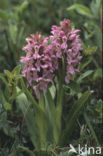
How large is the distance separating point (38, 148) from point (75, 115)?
30 centimetres

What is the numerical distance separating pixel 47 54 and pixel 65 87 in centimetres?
24

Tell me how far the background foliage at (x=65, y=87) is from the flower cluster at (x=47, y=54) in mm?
99

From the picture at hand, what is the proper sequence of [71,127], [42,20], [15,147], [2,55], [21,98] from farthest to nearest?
1. [42,20]
2. [2,55]
3. [21,98]
4. [71,127]
5. [15,147]

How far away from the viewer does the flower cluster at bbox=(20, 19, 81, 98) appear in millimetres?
1378

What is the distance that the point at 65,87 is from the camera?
152cm

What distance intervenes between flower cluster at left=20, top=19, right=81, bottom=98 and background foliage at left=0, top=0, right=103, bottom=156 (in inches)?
3.9

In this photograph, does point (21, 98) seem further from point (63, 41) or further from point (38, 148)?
point (63, 41)

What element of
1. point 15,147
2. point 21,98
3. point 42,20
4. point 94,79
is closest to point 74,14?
point 42,20

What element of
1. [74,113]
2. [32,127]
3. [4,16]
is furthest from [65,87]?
[4,16]

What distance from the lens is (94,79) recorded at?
2.05 metres

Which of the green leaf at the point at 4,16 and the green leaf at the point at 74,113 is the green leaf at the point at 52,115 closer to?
the green leaf at the point at 74,113

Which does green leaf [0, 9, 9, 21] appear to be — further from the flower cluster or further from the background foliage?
the flower cluster

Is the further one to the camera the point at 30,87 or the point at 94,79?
the point at 94,79

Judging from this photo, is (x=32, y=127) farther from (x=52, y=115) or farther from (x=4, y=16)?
(x=4, y=16)
